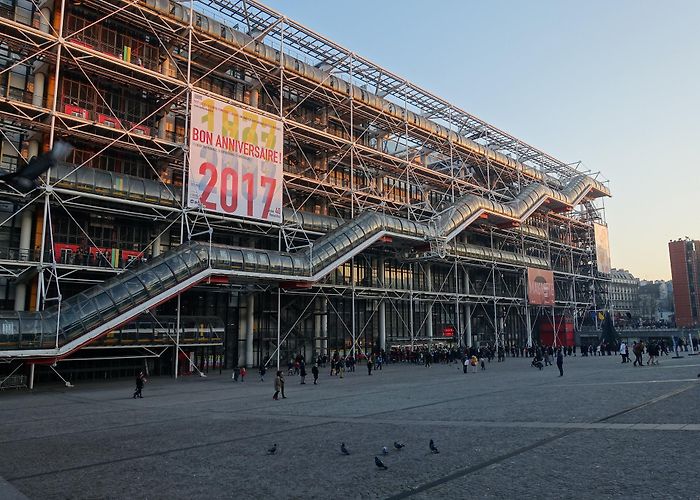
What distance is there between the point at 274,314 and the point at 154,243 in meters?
9.89

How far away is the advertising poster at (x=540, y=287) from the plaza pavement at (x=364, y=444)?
33.6m

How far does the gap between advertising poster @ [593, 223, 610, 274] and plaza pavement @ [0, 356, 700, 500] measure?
5148 cm

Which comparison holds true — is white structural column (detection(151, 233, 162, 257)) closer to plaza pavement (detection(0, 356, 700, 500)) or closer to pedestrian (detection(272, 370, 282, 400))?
plaza pavement (detection(0, 356, 700, 500))

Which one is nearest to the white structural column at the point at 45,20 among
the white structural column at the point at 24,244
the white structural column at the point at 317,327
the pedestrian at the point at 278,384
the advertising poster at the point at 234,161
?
the advertising poster at the point at 234,161

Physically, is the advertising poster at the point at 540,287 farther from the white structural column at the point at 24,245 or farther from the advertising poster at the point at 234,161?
the white structural column at the point at 24,245

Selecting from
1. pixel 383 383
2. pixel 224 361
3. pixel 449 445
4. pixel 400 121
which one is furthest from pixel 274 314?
pixel 449 445

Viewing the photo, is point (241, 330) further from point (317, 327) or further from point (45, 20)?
point (45, 20)

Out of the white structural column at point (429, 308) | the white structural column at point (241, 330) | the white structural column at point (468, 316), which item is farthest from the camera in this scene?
the white structural column at point (468, 316)

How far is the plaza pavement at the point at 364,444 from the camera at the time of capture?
24.7ft

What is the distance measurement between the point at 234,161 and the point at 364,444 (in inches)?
940

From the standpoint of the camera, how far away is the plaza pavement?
296 inches

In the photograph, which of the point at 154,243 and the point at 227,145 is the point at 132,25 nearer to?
the point at 227,145

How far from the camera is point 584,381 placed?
862 inches

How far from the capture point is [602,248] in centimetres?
6862
